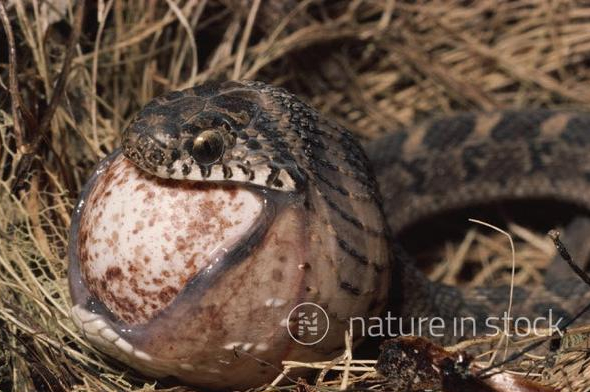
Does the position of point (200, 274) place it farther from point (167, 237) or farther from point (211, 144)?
point (211, 144)

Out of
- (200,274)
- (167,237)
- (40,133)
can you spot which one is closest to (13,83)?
(40,133)

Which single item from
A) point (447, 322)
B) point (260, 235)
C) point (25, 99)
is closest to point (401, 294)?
point (447, 322)

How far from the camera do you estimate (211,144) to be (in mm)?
2391

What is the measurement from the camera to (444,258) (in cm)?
441

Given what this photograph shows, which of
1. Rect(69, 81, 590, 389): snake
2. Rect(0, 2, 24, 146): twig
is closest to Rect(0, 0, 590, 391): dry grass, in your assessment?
Rect(0, 2, 24, 146): twig

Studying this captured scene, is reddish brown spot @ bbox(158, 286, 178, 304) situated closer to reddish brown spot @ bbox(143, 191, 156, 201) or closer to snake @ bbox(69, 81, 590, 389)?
snake @ bbox(69, 81, 590, 389)

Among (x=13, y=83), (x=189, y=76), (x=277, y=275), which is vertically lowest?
(x=189, y=76)

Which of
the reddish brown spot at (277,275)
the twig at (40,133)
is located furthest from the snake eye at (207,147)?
the twig at (40,133)

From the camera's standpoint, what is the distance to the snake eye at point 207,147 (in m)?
2.38

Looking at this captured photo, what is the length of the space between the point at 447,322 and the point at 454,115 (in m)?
1.48

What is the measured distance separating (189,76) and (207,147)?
186cm

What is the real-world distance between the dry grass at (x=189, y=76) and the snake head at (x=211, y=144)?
63 centimetres

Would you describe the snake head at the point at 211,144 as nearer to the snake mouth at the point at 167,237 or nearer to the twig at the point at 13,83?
the snake mouth at the point at 167,237

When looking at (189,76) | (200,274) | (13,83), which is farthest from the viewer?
(189,76)
